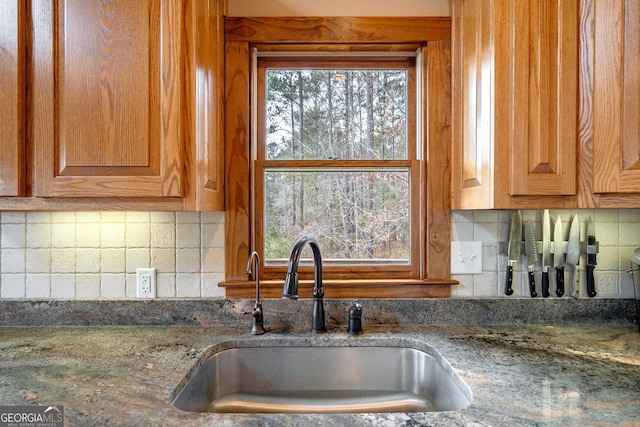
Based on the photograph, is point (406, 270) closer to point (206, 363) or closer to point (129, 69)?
point (206, 363)

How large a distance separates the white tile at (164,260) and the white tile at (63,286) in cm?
32

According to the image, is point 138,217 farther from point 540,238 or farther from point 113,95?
point 540,238

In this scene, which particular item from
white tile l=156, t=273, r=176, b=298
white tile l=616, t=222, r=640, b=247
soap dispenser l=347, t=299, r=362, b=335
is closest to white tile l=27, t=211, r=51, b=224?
white tile l=156, t=273, r=176, b=298

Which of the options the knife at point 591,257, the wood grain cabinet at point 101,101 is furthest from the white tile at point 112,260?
the knife at point 591,257

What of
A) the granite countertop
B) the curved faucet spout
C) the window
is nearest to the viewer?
the granite countertop

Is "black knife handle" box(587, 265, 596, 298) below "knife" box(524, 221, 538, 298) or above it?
below

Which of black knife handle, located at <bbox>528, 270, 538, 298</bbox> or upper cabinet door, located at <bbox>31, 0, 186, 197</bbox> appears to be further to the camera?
black knife handle, located at <bbox>528, 270, 538, 298</bbox>

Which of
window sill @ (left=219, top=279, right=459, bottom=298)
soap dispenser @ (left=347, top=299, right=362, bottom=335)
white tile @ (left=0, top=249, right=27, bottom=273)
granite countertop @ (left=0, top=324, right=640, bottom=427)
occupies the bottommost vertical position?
granite countertop @ (left=0, top=324, right=640, bottom=427)

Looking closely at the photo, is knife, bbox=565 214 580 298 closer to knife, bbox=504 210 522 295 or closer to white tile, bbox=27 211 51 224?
knife, bbox=504 210 522 295

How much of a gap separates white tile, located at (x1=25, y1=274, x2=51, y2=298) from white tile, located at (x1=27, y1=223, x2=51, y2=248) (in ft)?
0.40

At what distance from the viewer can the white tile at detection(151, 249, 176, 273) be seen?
4.91ft

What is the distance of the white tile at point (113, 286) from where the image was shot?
4.91 ft

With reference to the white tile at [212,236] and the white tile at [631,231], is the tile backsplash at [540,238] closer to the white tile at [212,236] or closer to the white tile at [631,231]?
the white tile at [631,231]

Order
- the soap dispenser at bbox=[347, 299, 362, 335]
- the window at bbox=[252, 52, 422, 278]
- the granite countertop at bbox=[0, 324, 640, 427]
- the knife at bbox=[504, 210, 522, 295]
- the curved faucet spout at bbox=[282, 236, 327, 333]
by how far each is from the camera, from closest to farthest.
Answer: the granite countertop at bbox=[0, 324, 640, 427]
the curved faucet spout at bbox=[282, 236, 327, 333]
the soap dispenser at bbox=[347, 299, 362, 335]
the knife at bbox=[504, 210, 522, 295]
the window at bbox=[252, 52, 422, 278]
